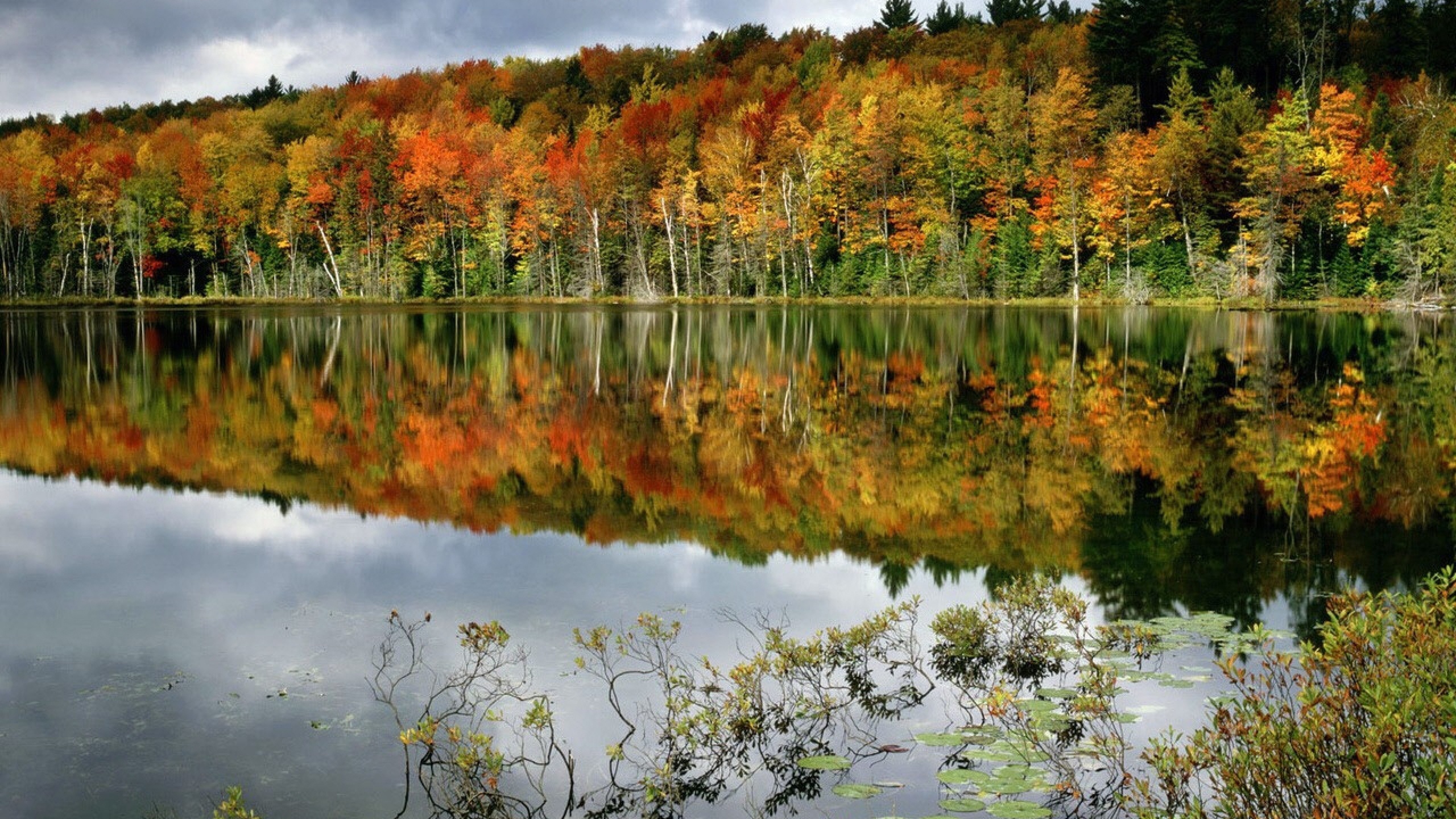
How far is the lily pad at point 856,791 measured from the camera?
227 inches

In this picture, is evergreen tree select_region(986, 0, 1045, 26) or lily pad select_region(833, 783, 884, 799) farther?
evergreen tree select_region(986, 0, 1045, 26)

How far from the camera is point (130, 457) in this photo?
1670cm

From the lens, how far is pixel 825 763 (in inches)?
242

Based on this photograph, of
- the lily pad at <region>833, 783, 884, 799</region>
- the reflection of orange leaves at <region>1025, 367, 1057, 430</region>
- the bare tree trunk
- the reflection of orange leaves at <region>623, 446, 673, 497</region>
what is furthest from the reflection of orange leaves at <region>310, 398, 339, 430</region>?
the bare tree trunk

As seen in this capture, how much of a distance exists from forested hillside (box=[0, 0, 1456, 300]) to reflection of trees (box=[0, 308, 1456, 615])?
84.2 ft

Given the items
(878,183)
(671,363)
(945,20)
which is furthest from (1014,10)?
(671,363)

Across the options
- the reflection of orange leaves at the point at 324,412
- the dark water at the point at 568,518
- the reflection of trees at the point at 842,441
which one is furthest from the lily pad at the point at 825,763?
the reflection of orange leaves at the point at 324,412

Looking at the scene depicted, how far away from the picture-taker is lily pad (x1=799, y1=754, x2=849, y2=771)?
6.10 metres

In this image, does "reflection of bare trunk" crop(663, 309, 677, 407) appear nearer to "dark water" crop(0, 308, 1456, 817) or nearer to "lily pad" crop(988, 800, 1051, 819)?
"dark water" crop(0, 308, 1456, 817)

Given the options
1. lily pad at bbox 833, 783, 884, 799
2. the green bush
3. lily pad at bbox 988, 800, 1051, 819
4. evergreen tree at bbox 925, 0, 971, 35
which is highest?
evergreen tree at bbox 925, 0, 971, 35

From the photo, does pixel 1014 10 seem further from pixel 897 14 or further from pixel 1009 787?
pixel 1009 787

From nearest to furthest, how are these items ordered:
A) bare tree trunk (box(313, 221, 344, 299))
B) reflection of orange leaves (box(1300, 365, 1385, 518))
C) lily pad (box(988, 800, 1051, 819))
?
lily pad (box(988, 800, 1051, 819)) < reflection of orange leaves (box(1300, 365, 1385, 518)) < bare tree trunk (box(313, 221, 344, 299))

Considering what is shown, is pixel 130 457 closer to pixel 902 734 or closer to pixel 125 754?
pixel 125 754

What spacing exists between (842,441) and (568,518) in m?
5.93
